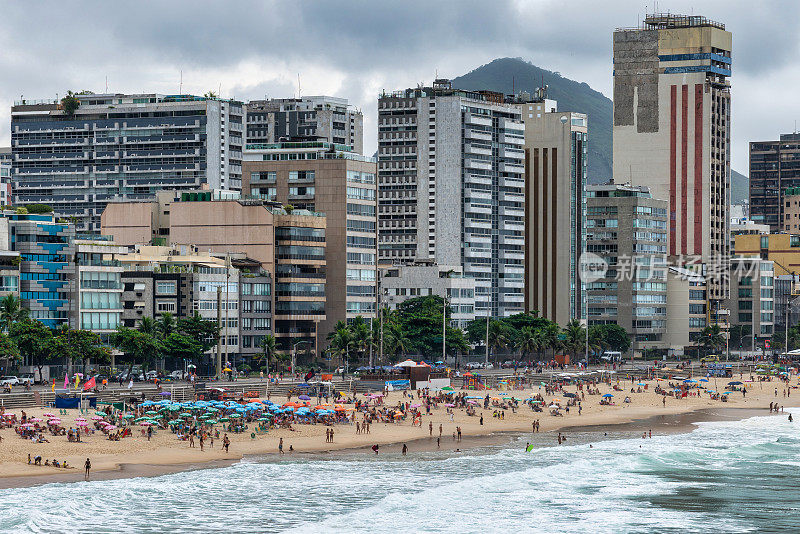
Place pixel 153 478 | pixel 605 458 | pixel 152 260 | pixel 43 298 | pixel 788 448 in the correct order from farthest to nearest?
→ pixel 152 260
pixel 43 298
pixel 788 448
pixel 605 458
pixel 153 478

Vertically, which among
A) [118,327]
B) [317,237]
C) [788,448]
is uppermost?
[317,237]

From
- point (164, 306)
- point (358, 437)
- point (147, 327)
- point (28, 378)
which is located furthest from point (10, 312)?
point (358, 437)

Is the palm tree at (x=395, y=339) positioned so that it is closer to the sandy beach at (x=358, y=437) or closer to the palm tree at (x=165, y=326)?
the sandy beach at (x=358, y=437)

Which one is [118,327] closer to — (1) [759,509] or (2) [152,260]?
(2) [152,260]

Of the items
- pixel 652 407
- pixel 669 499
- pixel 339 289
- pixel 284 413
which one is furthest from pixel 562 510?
pixel 339 289

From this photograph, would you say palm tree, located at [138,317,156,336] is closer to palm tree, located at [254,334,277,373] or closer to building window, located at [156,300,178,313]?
building window, located at [156,300,178,313]

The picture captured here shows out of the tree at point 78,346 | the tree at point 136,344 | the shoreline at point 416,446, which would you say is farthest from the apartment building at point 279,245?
the shoreline at point 416,446
